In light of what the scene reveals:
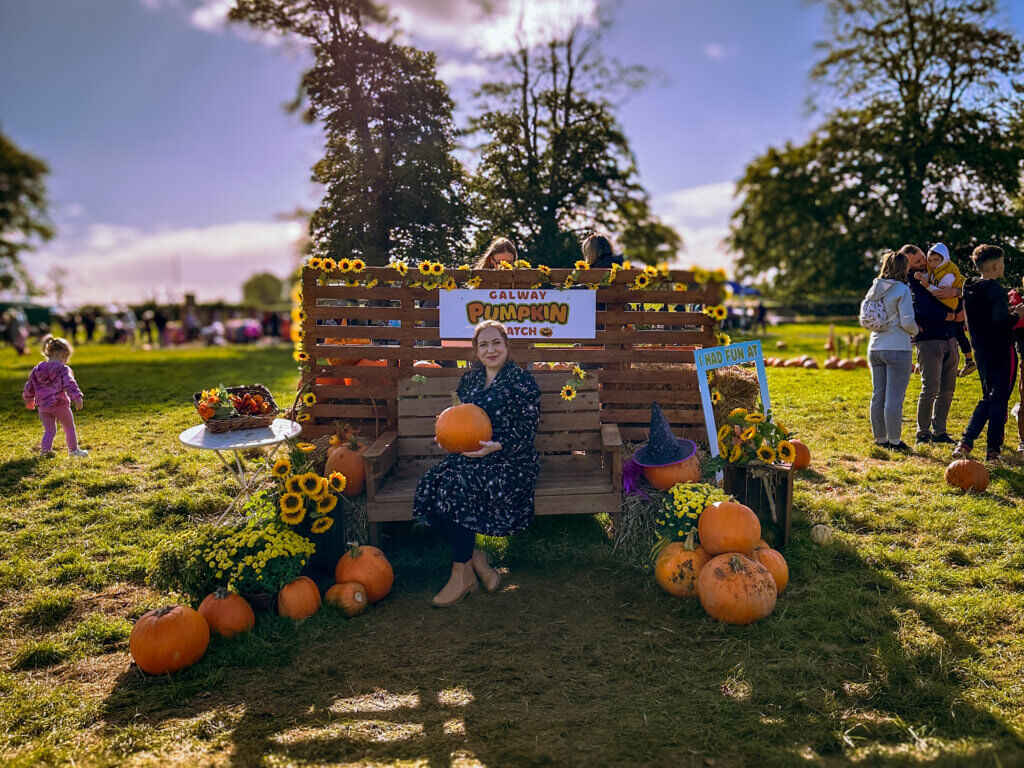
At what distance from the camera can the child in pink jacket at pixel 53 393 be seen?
754 cm

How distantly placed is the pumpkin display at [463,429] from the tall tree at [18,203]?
162 ft

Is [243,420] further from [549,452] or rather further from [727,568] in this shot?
[727,568]

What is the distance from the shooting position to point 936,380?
23.6 feet

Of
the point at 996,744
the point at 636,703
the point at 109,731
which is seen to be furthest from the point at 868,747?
the point at 109,731

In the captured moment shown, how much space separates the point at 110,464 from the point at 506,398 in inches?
197

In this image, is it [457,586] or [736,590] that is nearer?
[736,590]

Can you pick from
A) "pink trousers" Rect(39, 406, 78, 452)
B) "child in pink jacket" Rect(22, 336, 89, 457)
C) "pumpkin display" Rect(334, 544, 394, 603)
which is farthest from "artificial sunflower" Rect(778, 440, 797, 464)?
"pink trousers" Rect(39, 406, 78, 452)

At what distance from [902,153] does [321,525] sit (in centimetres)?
2300

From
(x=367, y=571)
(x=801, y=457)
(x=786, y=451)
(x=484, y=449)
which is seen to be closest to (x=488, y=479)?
(x=484, y=449)

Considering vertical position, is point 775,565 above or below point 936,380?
below

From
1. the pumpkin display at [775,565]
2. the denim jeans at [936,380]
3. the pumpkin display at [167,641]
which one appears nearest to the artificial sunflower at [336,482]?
the pumpkin display at [167,641]

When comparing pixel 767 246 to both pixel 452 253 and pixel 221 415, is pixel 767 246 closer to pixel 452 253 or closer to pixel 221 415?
pixel 452 253

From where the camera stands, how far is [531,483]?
4.40m

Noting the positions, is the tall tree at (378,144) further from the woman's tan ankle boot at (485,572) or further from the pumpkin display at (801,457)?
the woman's tan ankle boot at (485,572)
